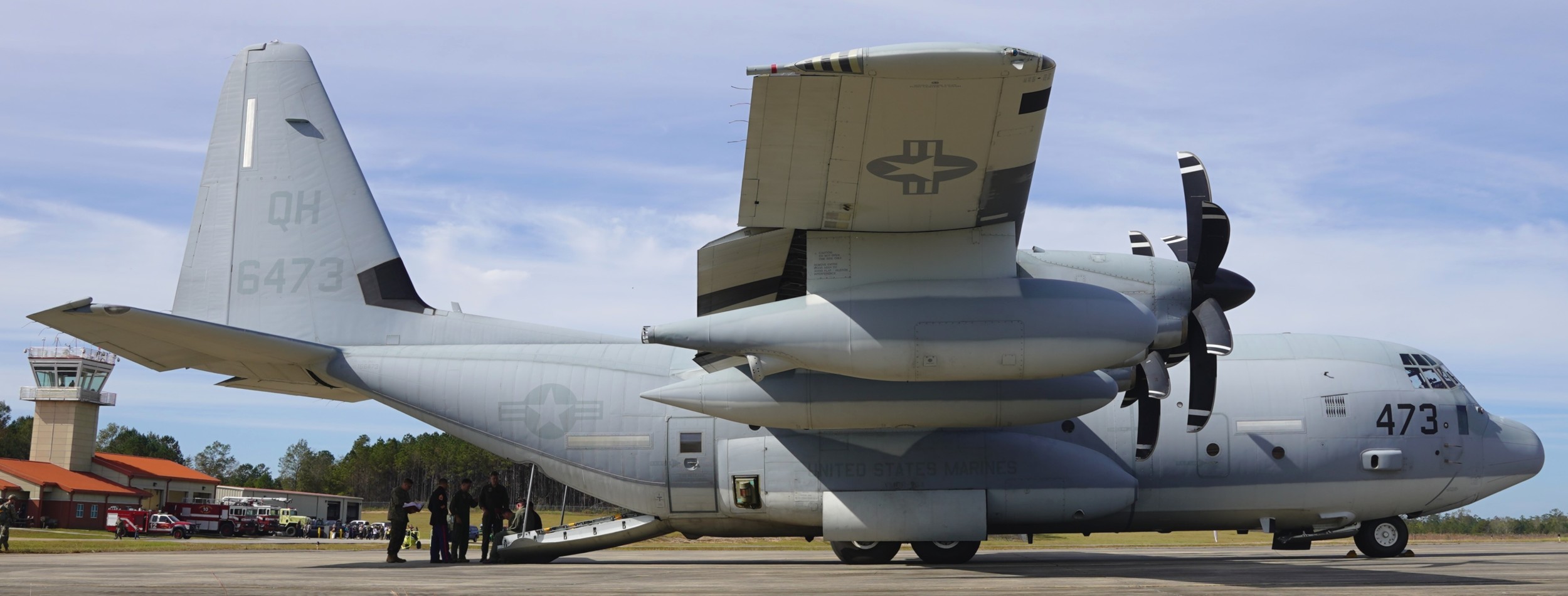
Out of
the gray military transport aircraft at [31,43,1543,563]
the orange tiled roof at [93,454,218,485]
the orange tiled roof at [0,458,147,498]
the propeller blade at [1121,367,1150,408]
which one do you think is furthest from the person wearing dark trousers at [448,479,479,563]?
the orange tiled roof at [93,454,218,485]

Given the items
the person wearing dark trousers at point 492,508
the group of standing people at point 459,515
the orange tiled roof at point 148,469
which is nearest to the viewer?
the group of standing people at point 459,515

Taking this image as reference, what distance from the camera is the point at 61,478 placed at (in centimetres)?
5747

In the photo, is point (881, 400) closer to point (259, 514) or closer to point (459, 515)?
point (459, 515)

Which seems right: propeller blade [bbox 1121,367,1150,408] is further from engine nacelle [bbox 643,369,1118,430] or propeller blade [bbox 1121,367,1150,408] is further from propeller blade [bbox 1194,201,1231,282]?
propeller blade [bbox 1194,201,1231,282]

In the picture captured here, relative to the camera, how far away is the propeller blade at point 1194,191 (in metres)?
12.5

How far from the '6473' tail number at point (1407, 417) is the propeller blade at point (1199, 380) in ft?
13.6

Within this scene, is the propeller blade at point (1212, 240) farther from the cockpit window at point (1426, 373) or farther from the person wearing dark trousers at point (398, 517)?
the person wearing dark trousers at point (398, 517)

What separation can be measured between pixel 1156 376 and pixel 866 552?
4.87 m

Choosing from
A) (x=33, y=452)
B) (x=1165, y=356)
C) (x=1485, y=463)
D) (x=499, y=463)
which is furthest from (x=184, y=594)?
(x=33, y=452)

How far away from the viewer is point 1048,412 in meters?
13.4

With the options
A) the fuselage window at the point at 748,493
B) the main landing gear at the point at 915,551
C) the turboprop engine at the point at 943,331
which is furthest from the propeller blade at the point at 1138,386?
the fuselage window at the point at 748,493

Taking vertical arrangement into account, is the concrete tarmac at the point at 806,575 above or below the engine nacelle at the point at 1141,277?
below

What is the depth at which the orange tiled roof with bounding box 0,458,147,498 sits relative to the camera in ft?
180

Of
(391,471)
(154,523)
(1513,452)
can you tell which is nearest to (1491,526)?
(1513,452)
